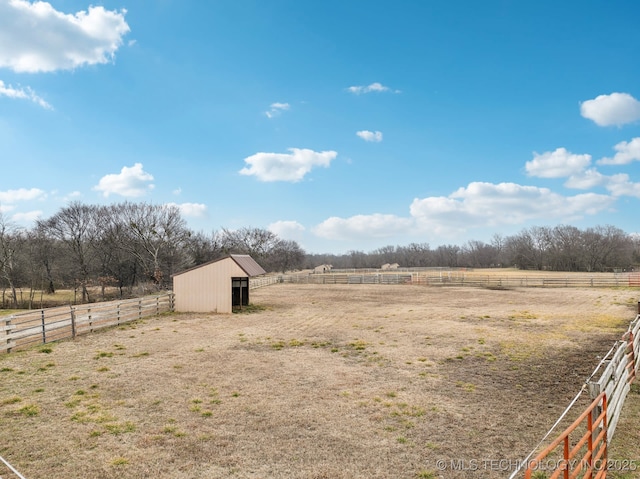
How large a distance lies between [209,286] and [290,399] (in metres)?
14.4

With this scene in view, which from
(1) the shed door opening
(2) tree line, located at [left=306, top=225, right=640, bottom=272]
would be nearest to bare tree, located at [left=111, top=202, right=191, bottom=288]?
(1) the shed door opening

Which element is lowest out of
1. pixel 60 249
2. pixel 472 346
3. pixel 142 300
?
pixel 472 346

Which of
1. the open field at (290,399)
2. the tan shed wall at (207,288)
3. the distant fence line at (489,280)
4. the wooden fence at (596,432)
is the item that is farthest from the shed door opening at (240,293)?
the distant fence line at (489,280)

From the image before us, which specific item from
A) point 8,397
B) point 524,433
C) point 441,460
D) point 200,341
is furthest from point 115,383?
point 524,433

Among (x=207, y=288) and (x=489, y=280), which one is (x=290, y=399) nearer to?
(x=207, y=288)

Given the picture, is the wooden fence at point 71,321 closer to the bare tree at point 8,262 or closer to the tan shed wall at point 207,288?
the tan shed wall at point 207,288

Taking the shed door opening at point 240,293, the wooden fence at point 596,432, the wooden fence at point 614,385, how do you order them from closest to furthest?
the wooden fence at point 596,432 → the wooden fence at point 614,385 → the shed door opening at point 240,293

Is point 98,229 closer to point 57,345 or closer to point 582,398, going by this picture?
point 57,345

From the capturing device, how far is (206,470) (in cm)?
518

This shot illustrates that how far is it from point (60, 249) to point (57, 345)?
3511 cm

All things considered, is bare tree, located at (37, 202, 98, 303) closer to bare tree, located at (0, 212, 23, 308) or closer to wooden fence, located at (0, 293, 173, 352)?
bare tree, located at (0, 212, 23, 308)

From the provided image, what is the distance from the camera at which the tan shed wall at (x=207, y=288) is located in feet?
68.6

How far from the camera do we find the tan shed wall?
20.9m

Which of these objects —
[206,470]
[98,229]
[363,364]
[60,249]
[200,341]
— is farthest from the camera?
[98,229]
